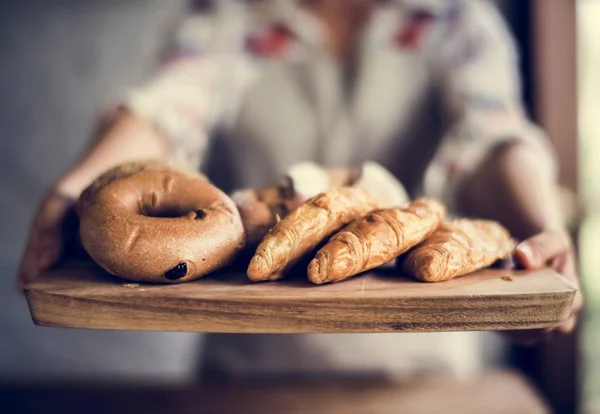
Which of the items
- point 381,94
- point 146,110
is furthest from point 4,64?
point 381,94

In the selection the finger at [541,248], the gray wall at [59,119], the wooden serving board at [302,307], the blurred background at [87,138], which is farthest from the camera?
the gray wall at [59,119]

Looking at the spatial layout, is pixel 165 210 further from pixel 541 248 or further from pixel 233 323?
pixel 541 248

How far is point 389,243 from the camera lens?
0.57 metres

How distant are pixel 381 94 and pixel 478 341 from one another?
84 cm

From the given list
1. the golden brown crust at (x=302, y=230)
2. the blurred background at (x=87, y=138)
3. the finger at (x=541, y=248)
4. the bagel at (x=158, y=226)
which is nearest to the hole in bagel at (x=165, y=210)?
the bagel at (x=158, y=226)

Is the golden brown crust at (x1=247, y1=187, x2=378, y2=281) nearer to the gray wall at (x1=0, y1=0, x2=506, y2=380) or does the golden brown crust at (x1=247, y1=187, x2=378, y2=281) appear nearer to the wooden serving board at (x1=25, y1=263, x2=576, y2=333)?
the wooden serving board at (x1=25, y1=263, x2=576, y2=333)

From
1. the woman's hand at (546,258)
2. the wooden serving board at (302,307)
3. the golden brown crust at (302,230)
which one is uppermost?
the golden brown crust at (302,230)

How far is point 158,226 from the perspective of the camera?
57cm

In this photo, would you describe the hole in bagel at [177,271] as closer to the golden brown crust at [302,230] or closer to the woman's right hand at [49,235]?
the golden brown crust at [302,230]

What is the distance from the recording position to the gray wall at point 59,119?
165cm

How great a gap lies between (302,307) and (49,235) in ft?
1.23

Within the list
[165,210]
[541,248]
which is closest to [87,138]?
[165,210]

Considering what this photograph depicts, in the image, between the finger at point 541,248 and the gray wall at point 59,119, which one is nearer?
the finger at point 541,248

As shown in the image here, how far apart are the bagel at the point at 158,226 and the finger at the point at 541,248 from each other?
1.09 ft
